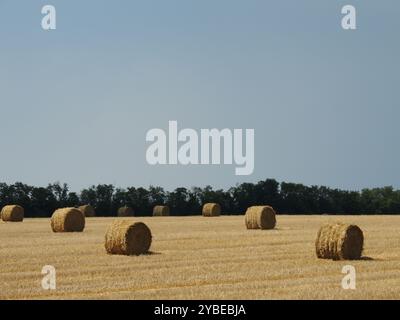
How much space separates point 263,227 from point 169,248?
13.6 metres

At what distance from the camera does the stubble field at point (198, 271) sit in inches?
555

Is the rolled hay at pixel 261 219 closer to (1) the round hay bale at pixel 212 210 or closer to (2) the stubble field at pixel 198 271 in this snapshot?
(2) the stubble field at pixel 198 271

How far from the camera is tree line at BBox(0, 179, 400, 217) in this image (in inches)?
3130

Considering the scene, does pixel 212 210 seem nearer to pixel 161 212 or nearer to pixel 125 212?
pixel 161 212

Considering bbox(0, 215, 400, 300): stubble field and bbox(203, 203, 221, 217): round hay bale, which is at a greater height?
bbox(203, 203, 221, 217): round hay bale

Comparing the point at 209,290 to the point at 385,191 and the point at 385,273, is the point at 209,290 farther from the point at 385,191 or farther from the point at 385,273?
the point at 385,191

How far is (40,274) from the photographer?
17250 mm

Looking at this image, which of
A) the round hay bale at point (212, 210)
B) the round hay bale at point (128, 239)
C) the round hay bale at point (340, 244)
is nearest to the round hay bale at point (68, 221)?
the round hay bale at point (128, 239)

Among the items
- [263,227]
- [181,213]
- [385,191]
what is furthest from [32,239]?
[385,191]

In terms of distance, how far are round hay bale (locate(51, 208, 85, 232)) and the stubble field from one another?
7.33 m

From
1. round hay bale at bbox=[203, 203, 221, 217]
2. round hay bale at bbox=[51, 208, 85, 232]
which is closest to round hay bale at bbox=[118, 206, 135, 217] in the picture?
round hay bale at bbox=[203, 203, 221, 217]

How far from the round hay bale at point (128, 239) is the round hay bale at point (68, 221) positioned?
1236 centimetres

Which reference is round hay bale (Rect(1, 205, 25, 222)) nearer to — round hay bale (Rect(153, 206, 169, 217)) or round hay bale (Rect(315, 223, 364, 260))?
round hay bale (Rect(153, 206, 169, 217))

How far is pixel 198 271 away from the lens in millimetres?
17688
